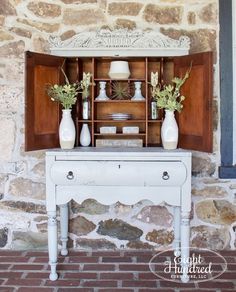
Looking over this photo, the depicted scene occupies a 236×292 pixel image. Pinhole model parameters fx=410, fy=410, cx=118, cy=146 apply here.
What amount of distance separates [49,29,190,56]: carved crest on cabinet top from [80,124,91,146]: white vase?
649mm

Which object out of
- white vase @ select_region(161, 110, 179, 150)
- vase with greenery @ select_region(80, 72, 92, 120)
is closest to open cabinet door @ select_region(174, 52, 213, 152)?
white vase @ select_region(161, 110, 179, 150)

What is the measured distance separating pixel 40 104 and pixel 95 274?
57.1 inches

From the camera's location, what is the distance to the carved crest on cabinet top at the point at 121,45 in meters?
3.54

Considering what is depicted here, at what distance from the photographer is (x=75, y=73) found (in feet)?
12.5

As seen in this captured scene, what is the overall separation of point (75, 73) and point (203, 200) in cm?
166

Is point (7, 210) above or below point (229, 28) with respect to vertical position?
below

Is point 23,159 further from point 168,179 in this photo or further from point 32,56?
point 168,179

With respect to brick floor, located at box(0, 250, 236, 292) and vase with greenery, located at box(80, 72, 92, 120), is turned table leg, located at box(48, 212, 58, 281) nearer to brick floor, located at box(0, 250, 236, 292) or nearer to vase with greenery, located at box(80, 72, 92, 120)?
brick floor, located at box(0, 250, 236, 292)

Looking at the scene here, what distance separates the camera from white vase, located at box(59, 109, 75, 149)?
3.44 metres

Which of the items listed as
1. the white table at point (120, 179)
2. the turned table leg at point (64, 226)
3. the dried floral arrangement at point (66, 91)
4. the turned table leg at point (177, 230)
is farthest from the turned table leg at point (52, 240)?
the turned table leg at point (177, 230)

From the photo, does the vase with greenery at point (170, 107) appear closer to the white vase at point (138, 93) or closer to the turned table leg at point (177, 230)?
the white vase at point (138, 93)

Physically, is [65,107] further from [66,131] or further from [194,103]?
[194,103]

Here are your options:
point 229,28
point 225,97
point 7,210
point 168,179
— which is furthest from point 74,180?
point 229,28

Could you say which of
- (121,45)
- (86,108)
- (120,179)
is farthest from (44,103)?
(120,179)
